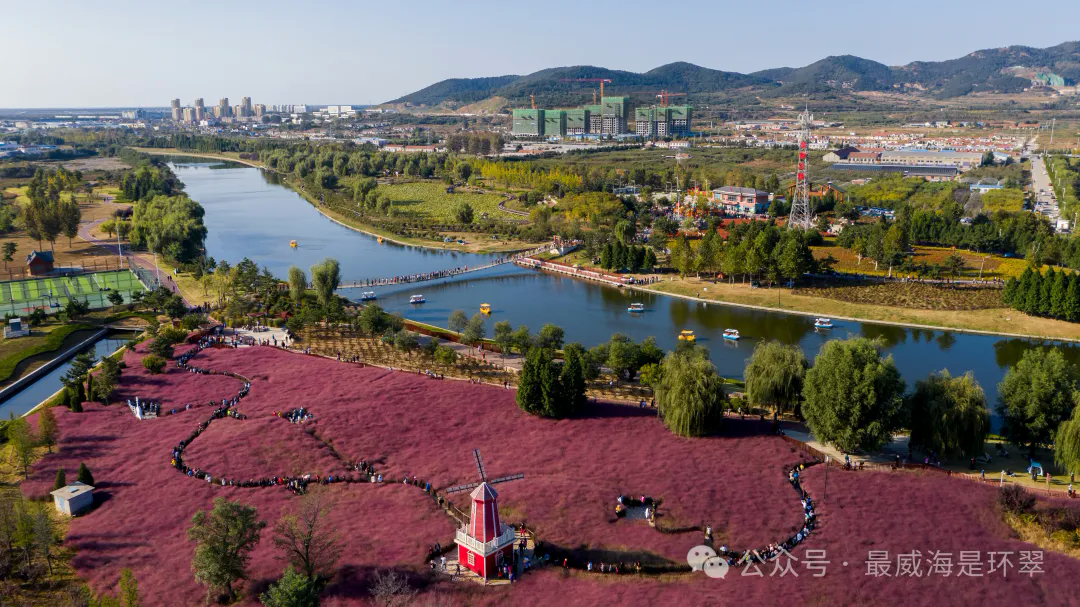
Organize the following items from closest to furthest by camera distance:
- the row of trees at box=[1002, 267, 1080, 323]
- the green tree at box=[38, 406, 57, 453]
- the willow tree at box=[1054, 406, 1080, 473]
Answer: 1. the willow tree at box=[1054, 406, 1080, 473]
2. the green tree at box=[38, 406, 57, 453]
3. the row of trees at box=[1002, 267, 1080, 323]

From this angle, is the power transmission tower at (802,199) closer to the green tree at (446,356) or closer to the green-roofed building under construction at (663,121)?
the green tree at (446,356)

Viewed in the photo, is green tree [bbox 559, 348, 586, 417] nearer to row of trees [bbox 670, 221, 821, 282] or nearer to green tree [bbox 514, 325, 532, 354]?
green tree [bbox 514, 325, 532, 354]

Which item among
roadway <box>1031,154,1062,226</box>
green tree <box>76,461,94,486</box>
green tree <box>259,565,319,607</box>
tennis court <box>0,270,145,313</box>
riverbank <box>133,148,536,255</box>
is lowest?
green tree <box>76,461,94,486</box>

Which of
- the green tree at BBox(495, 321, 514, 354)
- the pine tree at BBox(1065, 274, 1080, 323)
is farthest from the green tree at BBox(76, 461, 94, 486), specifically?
the pine tree at BBox(1065, 274, 1080, 323)

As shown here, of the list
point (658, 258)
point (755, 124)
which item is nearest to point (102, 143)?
point (658, 258)

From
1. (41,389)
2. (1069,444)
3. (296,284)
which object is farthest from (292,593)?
(296,284)

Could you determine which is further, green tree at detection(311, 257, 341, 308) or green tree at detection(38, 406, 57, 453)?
green tree at detection(311, 257, 341, 308)
